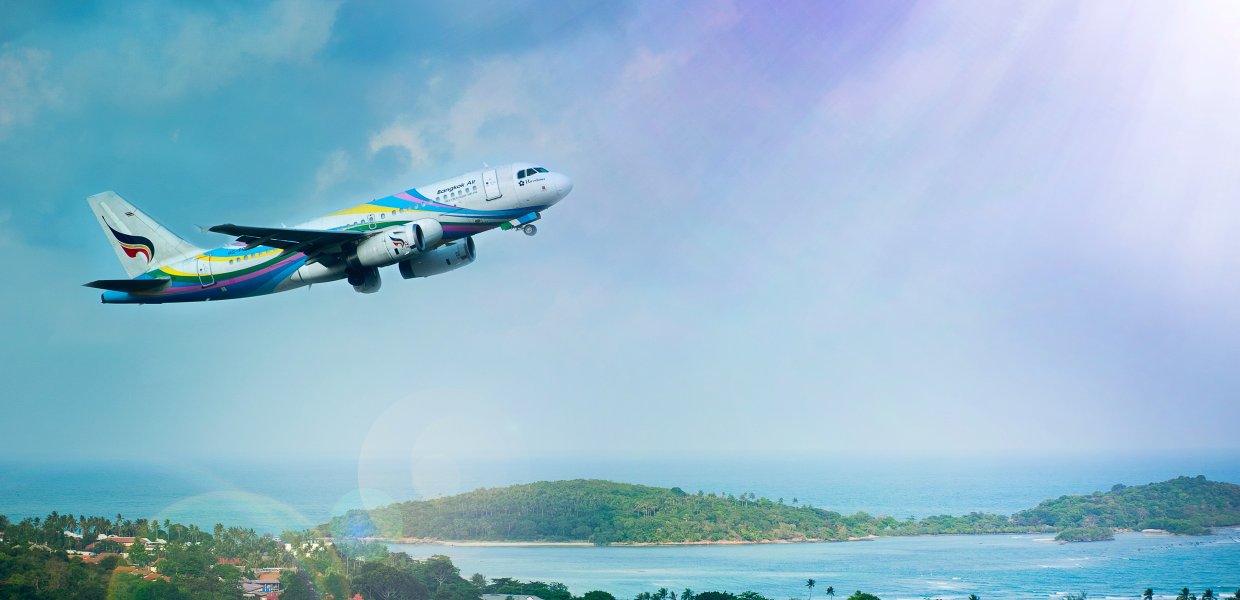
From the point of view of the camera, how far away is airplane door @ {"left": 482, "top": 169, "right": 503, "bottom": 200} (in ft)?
134

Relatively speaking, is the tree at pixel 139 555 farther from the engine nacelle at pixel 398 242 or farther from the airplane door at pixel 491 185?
the airplane door at pixel 491 185

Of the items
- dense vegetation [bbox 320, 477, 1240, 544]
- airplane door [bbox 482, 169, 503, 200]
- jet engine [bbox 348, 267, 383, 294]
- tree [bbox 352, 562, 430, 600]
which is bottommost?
tree [bbox 352, 562, 430, 600]

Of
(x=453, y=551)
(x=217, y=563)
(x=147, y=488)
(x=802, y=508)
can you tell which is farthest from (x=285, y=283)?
(x=802, y=508)

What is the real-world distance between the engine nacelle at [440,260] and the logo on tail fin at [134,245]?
551 inches

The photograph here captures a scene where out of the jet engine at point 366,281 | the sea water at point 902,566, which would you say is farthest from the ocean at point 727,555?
the jet engine at point 366,281

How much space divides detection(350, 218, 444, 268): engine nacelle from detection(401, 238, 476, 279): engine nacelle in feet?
8.66

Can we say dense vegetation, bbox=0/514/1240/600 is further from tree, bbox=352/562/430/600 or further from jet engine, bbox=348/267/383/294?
jet engine, bbox=348/267/383/294

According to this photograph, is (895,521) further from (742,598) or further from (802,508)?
(742,598)

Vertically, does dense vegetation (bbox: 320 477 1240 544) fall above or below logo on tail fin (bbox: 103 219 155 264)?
below

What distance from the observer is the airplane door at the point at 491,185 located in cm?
4094

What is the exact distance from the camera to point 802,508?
187m

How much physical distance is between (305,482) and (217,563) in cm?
7277

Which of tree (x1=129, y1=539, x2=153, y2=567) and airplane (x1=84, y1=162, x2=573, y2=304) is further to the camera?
tree (x1=129, y1=539, x2=153, y2=567)

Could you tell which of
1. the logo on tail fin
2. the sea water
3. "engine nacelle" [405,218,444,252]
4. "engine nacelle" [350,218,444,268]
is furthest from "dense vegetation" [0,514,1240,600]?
"engine nacelle" [405,218,444,252]
